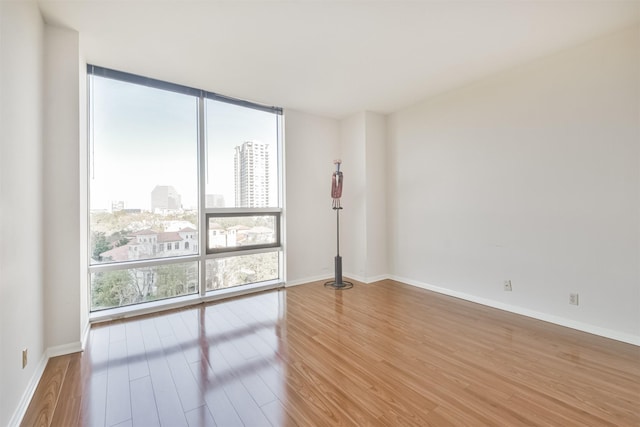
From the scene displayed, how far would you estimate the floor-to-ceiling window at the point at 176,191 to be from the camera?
3.05 m

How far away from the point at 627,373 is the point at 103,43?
16.5 ft

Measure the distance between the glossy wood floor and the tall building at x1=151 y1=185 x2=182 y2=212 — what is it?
50.6 inches

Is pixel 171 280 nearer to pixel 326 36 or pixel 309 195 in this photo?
pixel 309 195

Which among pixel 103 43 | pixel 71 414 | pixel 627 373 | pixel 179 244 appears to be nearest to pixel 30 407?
pixel 71 414

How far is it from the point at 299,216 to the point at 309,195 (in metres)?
0.40

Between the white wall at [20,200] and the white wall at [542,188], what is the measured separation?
13.6ft

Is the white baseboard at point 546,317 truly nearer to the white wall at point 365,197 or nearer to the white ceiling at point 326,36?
the white wall at point 365,197

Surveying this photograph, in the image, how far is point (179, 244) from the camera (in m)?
3.52

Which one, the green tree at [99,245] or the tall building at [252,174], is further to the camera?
the tall building at [252,174]

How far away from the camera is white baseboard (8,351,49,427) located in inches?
61.3

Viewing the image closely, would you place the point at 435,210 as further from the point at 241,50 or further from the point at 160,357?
the point at 160,357

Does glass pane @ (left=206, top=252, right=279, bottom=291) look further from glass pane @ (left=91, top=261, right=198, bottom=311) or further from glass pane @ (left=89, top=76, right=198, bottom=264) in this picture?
glass pane @ (left=89, top=76, right=198, bottom=264)

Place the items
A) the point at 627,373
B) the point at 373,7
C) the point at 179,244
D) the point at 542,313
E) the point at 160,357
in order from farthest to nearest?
the point at 179,244
the point at 542,313
the point at 160,357
the point at 373,7
the point at 627,373

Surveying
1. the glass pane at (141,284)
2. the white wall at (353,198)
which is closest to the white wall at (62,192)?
the glass pane at (141,284)
